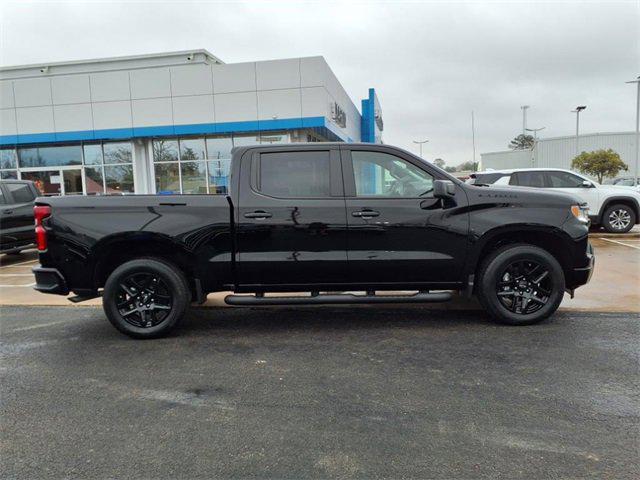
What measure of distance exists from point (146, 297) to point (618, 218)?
12118 millimetres

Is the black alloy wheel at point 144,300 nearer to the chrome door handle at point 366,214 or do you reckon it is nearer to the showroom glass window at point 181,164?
the chrome door handle at point 366,214

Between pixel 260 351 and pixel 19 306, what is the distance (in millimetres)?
4097

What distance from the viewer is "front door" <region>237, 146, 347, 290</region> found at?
492 cm

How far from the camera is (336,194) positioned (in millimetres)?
5004

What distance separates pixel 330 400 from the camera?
355cm

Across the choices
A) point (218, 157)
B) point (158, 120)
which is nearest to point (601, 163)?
point (218, 157)

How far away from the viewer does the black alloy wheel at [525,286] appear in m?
5.09

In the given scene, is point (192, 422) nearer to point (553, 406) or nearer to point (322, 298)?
point (322, 298)

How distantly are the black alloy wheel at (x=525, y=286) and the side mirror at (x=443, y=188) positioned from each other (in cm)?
105

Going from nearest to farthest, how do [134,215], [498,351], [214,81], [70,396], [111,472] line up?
[111,472]
[70,396]
[498,351]
[134,215]
[214,81]

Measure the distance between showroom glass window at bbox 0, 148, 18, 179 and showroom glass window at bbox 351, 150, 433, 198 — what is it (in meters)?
20.4

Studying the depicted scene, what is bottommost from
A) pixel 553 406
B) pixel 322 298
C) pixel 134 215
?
pixel 553 406

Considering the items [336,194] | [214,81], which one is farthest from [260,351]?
[214,81]

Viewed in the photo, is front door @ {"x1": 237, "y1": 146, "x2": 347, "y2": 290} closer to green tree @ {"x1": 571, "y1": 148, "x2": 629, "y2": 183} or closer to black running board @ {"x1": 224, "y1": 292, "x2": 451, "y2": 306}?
black running board @ {"x1": 224, "y1": 292, "x2": 451, "y2": 306}
